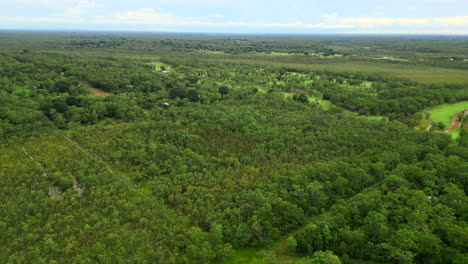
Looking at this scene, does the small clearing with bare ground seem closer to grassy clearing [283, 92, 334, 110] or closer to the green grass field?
grassy clearing [283, 92, 334, 110]

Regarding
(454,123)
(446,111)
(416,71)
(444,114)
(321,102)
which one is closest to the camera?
(454,123)

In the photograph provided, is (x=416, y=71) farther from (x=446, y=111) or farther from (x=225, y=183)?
(x=225, y=183)

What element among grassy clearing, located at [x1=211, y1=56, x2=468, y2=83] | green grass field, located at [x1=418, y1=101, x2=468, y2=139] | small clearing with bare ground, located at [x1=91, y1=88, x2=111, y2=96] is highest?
grassy clearing, located at [x1=211, y1=56, x2=468, y2=83]

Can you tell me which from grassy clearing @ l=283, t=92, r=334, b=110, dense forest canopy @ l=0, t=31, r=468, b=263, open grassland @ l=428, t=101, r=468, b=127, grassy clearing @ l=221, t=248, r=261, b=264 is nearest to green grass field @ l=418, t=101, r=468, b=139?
open grassland @ l=428, t=101, r=468, b=127

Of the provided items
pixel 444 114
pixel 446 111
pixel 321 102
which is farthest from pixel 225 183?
pixel 446 111

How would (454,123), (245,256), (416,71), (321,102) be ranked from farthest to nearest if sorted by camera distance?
(416,71)
(321,102)
(454,123)
(245,256)

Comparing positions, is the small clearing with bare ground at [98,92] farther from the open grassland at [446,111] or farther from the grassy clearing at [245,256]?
the open grassland at [446,111]

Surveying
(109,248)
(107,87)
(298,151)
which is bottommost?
(109,248)

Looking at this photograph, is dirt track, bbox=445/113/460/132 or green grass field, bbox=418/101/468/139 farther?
green grass field, bbox=418/101/468/139

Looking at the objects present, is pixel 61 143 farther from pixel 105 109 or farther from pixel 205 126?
pixel 205 126

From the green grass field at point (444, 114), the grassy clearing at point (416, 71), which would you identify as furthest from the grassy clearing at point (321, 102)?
the grassy clearing at point (416, 71)

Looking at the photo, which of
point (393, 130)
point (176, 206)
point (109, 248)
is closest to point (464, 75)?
point (393, 130)
